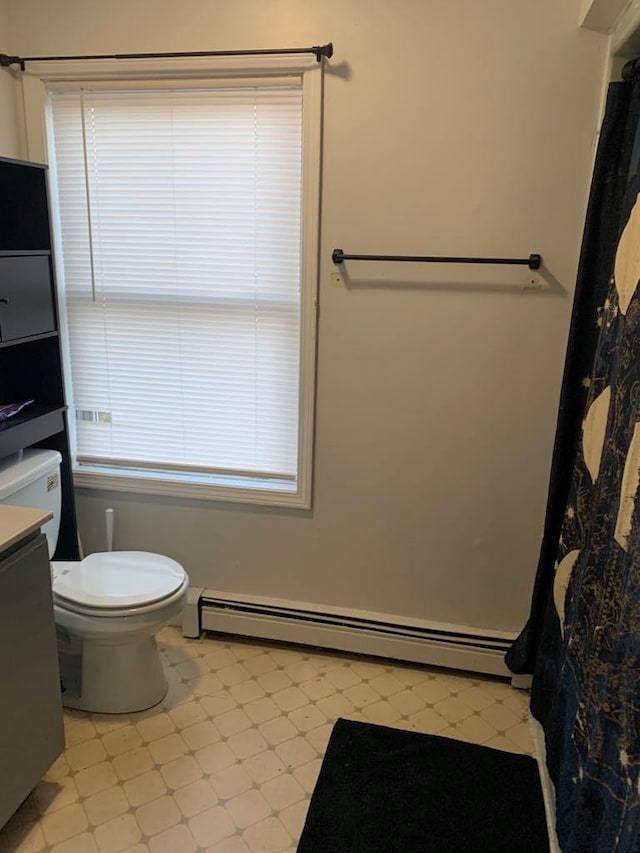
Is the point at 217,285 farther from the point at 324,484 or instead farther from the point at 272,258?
the point at 324,484

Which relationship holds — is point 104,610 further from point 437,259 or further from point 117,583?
point 437,259

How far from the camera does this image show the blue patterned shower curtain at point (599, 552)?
3.89 feet

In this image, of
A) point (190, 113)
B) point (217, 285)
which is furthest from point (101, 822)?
point (190, 113)

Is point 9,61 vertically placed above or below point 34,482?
above

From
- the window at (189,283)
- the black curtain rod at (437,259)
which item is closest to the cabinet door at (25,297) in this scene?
the window at (189,283)

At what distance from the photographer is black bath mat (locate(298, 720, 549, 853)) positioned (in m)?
1.69

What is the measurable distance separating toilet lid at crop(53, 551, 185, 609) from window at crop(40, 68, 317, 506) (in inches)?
14.2

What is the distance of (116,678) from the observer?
2.07 metres

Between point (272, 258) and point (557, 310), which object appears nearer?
point (557, 310)

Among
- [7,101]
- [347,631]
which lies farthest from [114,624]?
[7,101]

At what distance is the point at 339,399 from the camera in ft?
7.41

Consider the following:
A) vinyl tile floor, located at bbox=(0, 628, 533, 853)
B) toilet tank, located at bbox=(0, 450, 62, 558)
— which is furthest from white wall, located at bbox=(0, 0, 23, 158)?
vinyl tile floor, located at bbox=(0, 628, 533, 853)

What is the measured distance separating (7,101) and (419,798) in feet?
8.50

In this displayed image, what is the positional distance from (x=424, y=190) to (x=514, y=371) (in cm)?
66
